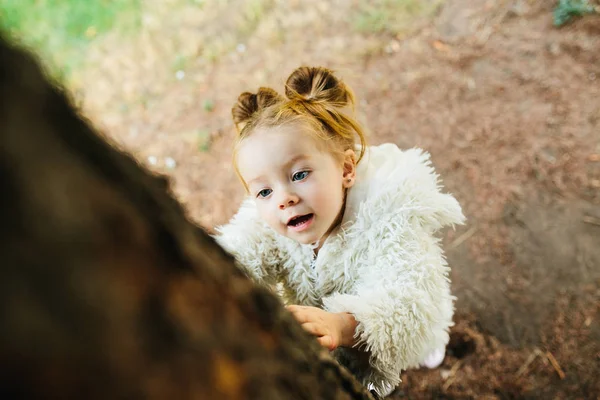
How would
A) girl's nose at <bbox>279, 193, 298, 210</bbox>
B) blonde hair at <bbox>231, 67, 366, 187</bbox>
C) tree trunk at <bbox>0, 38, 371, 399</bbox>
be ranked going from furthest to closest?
blonde hair at <bbox>231, 67, 366, 187</bbox> → girl's nose at <bbox>279, 193, 298, 210</bbox> → tree trunk at <bbox>0, 38, 371, 399</bbox>

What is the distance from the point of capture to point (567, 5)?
3.66 metres

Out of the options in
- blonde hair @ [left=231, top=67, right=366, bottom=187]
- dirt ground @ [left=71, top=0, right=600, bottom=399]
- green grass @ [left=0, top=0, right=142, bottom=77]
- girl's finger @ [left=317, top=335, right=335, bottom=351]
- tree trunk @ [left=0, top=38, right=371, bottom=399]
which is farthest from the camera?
green grass @ [left=0, top=0, right=142, bottom=77]

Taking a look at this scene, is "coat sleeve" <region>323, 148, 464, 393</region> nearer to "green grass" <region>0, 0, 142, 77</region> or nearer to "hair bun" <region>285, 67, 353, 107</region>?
"hair bun" <region>285, 67, 353, 107</region>

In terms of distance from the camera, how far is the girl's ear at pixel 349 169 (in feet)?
5.60

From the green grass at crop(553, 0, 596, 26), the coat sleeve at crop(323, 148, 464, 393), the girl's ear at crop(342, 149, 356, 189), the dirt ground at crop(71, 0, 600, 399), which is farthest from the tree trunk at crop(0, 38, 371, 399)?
the green grass at crop(553, 0, 596, 26)

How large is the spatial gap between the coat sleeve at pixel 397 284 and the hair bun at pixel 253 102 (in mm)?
610

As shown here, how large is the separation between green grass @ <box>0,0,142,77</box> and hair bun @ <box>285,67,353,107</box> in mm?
4343

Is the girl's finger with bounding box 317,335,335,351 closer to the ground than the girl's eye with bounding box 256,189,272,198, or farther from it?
closer to the ground

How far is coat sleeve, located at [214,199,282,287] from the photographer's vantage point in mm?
1800

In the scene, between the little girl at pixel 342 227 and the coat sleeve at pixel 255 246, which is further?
the coat sleeve at pixel 255 246

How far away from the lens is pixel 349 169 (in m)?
1.74

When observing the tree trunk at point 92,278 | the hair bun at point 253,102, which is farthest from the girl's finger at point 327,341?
the hair bun at point 253,102

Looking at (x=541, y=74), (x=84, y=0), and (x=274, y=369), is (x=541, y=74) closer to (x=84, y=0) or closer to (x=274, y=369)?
(x=274, y=369)

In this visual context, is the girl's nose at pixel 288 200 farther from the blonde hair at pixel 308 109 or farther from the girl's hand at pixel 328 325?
the girl's hand at pixel 328 325
